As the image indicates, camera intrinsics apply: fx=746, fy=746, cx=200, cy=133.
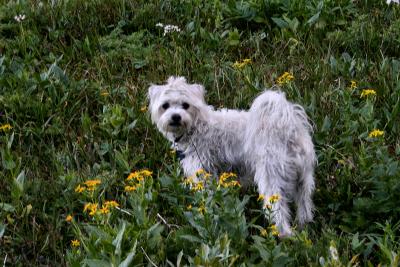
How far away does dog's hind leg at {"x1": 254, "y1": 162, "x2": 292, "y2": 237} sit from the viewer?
5777mm

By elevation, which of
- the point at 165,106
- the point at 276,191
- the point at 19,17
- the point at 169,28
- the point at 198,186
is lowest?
the point at 169,28

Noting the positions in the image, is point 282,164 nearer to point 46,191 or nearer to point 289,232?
point 289,232

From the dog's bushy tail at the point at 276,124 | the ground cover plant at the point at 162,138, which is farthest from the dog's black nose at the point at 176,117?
the dog's bushy tail at the point at 276,124

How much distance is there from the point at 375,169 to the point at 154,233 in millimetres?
1908

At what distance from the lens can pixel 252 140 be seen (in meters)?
6.16

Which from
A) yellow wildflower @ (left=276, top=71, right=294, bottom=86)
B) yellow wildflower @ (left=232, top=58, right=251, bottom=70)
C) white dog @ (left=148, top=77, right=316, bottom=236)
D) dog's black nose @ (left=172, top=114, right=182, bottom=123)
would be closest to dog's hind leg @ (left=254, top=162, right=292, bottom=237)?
white dog @ (left=148, top=77, right=316, bottom=236)

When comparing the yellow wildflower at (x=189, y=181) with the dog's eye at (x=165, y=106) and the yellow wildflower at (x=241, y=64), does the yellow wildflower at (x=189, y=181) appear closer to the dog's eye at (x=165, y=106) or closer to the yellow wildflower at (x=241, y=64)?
the dog's eye at (x=165, y=106)

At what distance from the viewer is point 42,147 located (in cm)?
763

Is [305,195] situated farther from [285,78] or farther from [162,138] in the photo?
[285,78]

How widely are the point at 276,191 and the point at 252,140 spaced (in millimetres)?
520

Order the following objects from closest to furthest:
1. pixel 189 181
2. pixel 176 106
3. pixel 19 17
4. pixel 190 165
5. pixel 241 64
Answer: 1. pixel 189 181
2. pixel 190 165
3. pixel 176 106
4. pixel 241 64
5. pixel 19 17

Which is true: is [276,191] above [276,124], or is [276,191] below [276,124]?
below

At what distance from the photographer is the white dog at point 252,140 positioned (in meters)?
5.87

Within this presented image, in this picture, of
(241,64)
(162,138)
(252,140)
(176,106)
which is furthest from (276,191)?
(241,64)
